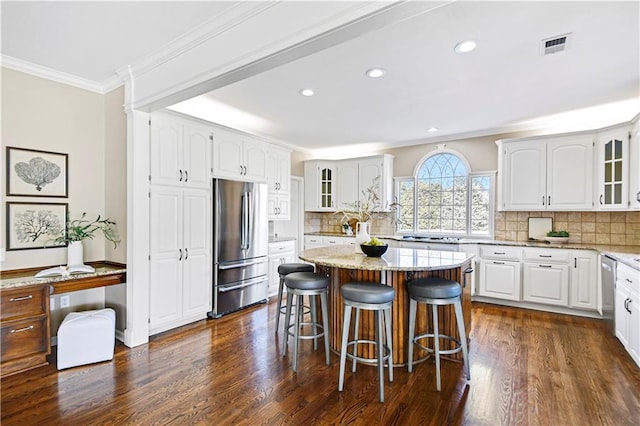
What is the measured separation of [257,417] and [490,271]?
3807mm

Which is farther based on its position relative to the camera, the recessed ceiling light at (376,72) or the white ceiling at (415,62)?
the recessed ceiling light at (376,72)

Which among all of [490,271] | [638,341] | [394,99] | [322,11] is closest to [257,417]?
[322,11]

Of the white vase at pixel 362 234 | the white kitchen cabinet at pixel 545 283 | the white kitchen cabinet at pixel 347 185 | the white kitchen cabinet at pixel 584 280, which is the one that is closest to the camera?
the white vase at pixel 362 234

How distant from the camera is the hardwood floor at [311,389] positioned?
2.09m

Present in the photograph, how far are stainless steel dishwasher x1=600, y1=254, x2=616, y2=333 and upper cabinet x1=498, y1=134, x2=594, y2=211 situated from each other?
885 millimetres

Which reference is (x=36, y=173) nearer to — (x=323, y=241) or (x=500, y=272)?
(x=323, y=241)

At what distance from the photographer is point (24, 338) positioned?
104 inches

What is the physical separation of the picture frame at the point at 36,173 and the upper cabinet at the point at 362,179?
4.21 meters

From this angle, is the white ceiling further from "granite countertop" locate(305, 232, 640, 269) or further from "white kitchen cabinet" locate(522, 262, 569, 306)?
"white kitchen cabinet" locate(522, 262, 569, 306)

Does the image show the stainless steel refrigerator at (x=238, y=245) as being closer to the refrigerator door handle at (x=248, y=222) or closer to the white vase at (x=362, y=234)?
the refrigerator door handle at (x=248, y=222)

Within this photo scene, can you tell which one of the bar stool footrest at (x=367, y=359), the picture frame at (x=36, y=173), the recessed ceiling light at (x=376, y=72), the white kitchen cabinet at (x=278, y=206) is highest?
the recessed ceiling light at (x=376, y=72)

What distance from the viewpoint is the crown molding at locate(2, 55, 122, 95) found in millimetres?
2850

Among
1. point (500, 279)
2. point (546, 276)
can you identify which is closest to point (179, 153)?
point (500, 279)

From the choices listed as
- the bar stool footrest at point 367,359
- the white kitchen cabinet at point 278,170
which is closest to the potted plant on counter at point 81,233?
the white kitchen cabinet at point 278,170
